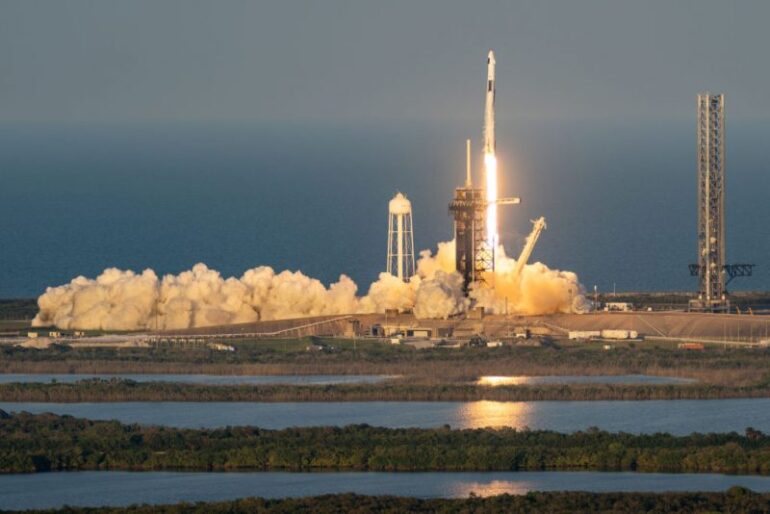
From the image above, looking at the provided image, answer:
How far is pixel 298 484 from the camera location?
243 feet

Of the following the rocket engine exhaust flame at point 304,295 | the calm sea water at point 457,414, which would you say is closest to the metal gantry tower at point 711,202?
the rocket engine exhaust flame at point 304,295

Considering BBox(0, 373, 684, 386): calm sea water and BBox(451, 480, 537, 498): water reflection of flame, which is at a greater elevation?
BBox(0, 373, 684, 386): calm sea water

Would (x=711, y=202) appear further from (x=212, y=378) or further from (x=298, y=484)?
(x=298, y=484)

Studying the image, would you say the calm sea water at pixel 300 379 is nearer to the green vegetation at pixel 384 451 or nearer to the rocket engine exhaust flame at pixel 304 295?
the rocket engine exhaust flame at pixel 304 295

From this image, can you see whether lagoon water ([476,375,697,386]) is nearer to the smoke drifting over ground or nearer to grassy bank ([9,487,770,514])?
the smoke drifting over ground

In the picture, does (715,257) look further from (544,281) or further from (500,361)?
(500,361)

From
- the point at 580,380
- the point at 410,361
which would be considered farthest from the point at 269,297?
the point at 580,380

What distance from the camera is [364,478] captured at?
74.8m

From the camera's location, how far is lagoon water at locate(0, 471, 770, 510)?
72188 millimetres

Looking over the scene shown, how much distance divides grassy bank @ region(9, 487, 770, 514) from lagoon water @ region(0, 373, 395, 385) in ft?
67.2

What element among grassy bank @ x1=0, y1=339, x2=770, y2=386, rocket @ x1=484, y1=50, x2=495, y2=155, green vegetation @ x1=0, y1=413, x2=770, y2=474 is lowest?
green vegetation @ x1=0, y1=413, x2=770, y2=474

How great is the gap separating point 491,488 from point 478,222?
30470mm

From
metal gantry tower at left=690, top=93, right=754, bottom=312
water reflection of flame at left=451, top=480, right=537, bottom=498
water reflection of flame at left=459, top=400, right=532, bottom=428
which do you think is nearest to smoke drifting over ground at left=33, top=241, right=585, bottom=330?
metal gantry tower at left=690, top=93, right=754, bottom=312

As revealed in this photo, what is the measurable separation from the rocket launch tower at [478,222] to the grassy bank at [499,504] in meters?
32.5
